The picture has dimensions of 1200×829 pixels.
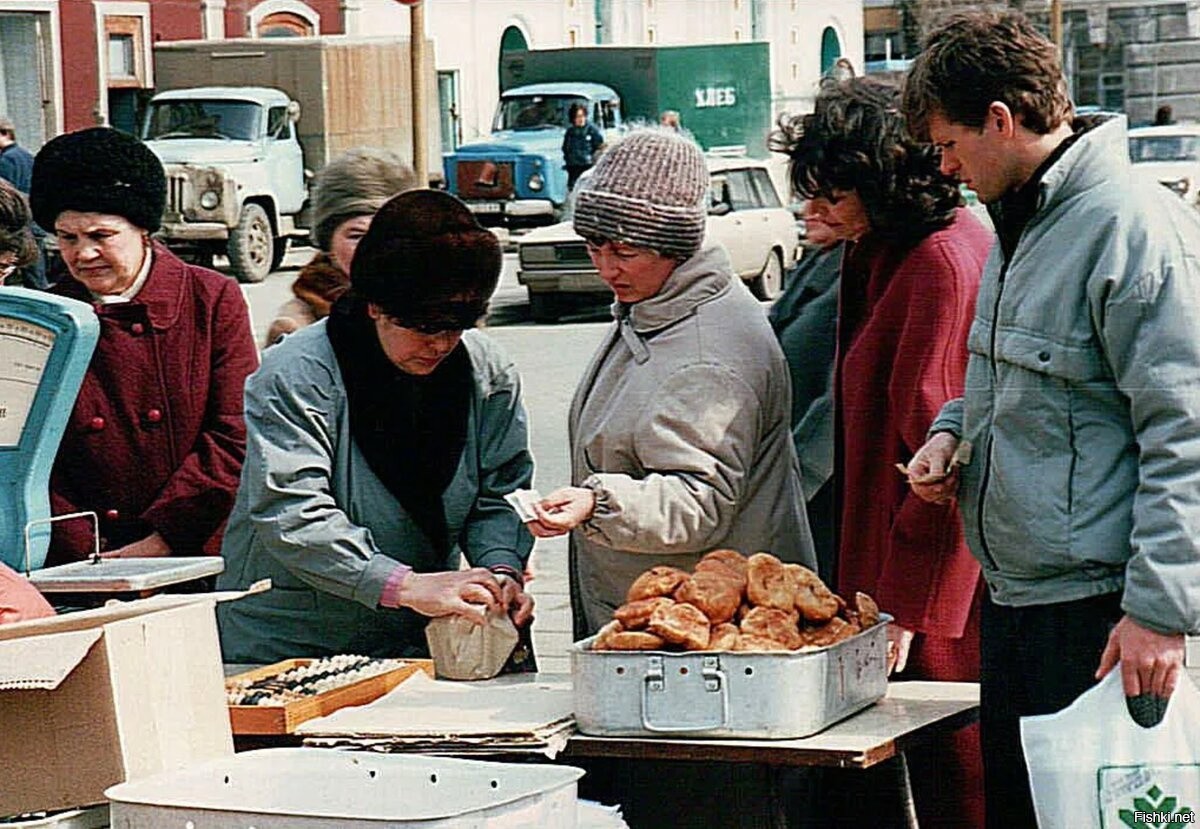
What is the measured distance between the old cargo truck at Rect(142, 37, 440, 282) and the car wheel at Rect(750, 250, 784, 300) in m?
4.38

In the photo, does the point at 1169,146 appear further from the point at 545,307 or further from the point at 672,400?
the point at 672,400

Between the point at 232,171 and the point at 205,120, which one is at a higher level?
the point at 205,120

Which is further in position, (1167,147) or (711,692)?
(1167,147)

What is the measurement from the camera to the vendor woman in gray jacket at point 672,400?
3.51 meters

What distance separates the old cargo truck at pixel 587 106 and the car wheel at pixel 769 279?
6580 mm

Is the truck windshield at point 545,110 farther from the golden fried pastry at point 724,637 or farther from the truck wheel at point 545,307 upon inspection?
the golden fried pastry at point 724,637

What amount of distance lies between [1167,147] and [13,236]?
2207 cm

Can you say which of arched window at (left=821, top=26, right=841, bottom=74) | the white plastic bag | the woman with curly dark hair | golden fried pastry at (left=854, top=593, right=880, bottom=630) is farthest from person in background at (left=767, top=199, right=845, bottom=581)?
arched window at (left=821, top=26, right=841, bottom=74)

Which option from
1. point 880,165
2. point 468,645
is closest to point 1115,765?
point 468,645

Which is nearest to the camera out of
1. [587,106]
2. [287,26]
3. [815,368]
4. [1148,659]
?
[1148,659]

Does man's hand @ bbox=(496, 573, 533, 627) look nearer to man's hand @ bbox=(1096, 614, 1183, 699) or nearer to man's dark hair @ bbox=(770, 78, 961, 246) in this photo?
man's dark hair @ bbox=(770, 78, 961, 246)

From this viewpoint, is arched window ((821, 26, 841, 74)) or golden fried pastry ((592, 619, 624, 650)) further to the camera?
arched window ((821, 26, 841, 74))

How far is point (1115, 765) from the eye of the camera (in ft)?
9.53

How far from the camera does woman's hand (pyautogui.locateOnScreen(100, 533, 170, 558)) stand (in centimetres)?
395
